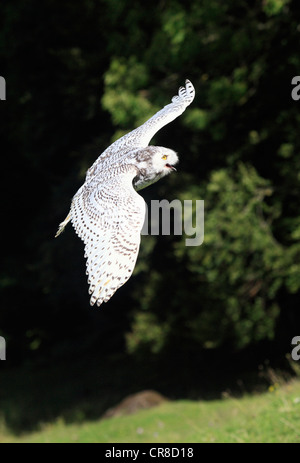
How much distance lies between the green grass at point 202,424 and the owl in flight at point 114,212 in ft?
10.6

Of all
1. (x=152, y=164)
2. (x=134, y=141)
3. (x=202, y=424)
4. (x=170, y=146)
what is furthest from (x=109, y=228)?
(x=170, y=146)

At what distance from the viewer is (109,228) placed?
449 cm

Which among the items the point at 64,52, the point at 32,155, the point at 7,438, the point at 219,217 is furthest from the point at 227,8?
the point at 7,438

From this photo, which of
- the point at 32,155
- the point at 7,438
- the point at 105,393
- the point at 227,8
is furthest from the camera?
the point at 105,393

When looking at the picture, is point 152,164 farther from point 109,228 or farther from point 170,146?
point 170,146

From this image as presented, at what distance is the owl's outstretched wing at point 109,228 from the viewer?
13.3 feet

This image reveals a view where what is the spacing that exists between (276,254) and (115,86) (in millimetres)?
3945

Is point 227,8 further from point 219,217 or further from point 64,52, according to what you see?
point 64,52

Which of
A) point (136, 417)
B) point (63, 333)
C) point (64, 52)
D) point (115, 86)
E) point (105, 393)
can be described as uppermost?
point (64, 52)

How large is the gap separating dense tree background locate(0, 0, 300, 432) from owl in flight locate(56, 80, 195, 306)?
472cm

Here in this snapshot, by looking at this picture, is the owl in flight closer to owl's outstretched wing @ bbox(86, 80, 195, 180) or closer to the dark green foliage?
owl's outstretched wing @ bbox(86, 80, 195, 180)

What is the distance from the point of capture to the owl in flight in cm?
410

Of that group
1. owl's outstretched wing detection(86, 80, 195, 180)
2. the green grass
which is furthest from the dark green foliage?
owl's outstretched wing detection(86, 80, 195, 180)

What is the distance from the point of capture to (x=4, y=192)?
17625 mm
